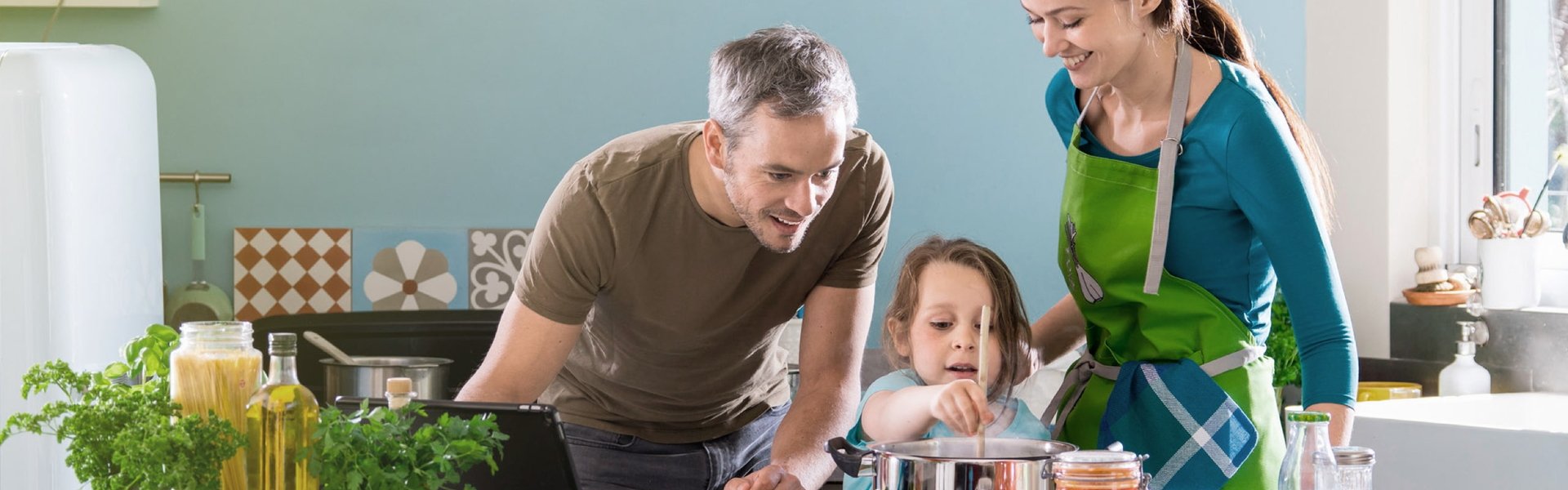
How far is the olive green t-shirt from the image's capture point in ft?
5.58

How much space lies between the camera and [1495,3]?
286 centimetres

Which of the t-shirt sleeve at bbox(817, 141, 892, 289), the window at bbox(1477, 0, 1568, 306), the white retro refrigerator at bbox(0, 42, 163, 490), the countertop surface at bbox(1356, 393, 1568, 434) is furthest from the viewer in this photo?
the window at bbox(1477, 0, 1568, 306)

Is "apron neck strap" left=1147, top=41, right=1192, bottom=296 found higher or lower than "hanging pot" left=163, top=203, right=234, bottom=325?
higher

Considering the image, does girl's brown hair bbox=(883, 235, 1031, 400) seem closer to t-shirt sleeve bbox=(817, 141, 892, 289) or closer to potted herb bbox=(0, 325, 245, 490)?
t-shirt sleeve bbox=(817, 141, 892, 289)

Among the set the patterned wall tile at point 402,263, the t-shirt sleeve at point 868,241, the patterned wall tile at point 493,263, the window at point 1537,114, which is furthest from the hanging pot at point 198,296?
the window at point 1537,114

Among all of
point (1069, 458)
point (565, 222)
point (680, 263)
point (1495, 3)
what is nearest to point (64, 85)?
point (565, 222)

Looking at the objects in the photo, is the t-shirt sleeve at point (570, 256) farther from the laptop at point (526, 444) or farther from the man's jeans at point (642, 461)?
the laptop at point (526, 444)

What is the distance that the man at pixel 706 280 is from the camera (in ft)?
5.07

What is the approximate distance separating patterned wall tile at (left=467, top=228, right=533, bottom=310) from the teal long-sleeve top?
1.71 metres

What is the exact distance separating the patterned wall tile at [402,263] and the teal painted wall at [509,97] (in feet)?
0.10

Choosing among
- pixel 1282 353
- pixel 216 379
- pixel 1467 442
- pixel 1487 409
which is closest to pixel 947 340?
pixel 216 379

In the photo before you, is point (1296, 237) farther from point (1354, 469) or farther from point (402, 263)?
point (402, 263)

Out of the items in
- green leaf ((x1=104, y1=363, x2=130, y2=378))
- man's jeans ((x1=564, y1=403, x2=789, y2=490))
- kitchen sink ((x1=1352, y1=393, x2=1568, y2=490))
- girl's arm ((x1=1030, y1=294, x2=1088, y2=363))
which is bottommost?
kitchen sink ((x1=1352, y1=393, x2=1568, y2=490))

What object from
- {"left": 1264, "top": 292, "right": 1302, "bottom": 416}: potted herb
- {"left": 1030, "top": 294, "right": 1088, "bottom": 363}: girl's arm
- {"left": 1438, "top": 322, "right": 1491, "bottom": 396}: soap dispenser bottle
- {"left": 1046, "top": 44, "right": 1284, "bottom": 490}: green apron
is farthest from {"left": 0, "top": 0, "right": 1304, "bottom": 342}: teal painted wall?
{"left": 1046, "top": 44, "right": 1284, "bottom": 490}: green apron
